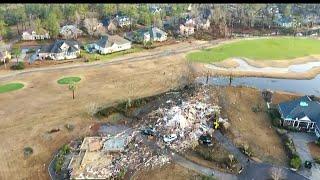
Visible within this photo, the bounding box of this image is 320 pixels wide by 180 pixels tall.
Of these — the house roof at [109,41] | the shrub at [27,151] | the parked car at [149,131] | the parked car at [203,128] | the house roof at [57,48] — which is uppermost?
the house roof at [109,41]

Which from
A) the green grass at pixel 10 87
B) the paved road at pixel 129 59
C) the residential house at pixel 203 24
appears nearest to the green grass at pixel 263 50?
the paved road at pixel 129 59

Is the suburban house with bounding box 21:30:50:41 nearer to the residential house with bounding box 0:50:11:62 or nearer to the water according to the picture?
the residential house with bounding box 0:50:11:62

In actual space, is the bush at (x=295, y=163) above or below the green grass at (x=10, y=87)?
below

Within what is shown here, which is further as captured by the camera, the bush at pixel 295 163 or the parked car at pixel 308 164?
the parked car at pixel 308 164

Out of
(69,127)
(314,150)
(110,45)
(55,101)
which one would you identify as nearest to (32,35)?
(110,45)

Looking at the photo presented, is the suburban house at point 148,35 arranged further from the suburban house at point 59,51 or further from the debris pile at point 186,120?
the debris pile at point 186,120

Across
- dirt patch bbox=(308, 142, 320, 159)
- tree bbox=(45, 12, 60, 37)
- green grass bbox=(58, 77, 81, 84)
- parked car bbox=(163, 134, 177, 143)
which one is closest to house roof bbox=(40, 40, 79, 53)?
tree bbox=(45, 12, 60, 37)

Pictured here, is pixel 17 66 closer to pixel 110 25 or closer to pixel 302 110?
pixel 110 25
